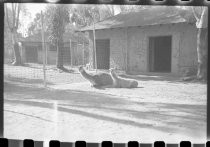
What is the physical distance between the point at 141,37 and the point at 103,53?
192 cm

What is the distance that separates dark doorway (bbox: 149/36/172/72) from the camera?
544 inches

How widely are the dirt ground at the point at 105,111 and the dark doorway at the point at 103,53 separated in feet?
3.01

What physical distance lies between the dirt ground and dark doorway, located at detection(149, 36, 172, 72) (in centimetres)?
309

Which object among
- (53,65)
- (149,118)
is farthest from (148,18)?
(149,118)

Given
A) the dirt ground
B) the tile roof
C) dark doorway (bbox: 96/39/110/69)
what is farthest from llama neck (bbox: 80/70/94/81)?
the tile roof

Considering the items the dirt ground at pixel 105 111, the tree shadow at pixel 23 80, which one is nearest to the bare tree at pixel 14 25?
the tree shadow at pixel 23 80

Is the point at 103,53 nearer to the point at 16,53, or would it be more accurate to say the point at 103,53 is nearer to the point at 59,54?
the point at 59,54

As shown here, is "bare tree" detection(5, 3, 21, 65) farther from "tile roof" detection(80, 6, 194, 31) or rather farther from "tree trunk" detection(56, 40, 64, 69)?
"tile roof" detection(80, 6, 194, 31)

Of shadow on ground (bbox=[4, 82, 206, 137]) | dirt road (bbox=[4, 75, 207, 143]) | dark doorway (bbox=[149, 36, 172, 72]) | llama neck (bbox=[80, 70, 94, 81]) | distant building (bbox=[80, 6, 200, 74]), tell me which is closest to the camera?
dirt road (bbox=[4, 75, 207, 143])

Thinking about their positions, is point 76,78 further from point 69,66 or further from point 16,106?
point 16,106

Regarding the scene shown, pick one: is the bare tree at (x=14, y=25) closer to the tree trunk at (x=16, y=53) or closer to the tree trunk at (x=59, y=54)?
the tree trunk at (x=16, y=53)

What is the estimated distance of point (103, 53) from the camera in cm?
1147

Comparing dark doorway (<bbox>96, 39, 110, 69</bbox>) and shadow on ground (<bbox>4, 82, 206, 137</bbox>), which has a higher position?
dark doorway (<bbox>96, 39, 110, 69</bbox>)

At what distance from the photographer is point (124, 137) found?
448 centimetres
